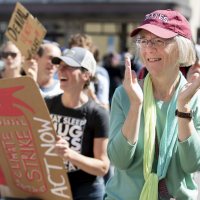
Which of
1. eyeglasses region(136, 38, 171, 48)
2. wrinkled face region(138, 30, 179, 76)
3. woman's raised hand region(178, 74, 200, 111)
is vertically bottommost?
woman's raised hand region(178, 74, 200, 111)

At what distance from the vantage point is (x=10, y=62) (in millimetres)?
6078

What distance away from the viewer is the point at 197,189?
2.67 meters

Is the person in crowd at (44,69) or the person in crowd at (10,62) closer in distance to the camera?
the person in crowd at (44,69)

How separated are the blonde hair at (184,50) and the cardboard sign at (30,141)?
81cm

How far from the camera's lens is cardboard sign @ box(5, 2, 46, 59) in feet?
17.2

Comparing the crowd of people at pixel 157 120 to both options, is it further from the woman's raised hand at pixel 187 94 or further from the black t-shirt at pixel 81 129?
the black t-shirt at pixel 81 129

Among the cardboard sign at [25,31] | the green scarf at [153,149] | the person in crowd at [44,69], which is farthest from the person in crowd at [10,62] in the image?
the green scarf at [153,149]

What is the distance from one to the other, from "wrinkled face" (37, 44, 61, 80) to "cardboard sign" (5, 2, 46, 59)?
0.09 metres

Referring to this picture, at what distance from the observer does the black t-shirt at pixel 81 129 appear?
Result: 3650 millimetres

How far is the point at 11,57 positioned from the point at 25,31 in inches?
29.1

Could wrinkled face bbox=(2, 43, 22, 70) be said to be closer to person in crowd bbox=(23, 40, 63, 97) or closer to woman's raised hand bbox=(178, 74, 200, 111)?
person in crowd bbox=(23, 40, 63, 97)

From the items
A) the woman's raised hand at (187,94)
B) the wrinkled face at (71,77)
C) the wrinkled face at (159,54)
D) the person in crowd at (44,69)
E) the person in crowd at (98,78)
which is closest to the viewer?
the woman's raised hand at (187,94)

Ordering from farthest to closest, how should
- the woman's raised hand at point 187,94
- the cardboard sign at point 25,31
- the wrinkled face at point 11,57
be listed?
the wrinkled face at point 11,57 < the cardboard sign at point 25,31 < the woman's raised hand at point 187,94

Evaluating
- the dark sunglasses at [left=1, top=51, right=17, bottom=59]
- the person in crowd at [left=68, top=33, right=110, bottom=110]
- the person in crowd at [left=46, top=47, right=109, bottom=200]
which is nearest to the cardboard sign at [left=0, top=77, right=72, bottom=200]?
the person in crowd at [left=46, top=47, right=109, bottom=200]
